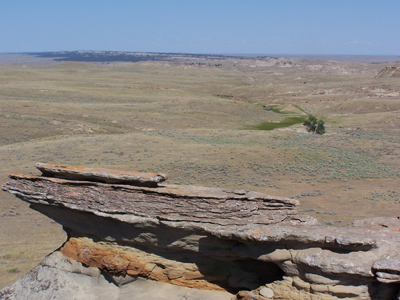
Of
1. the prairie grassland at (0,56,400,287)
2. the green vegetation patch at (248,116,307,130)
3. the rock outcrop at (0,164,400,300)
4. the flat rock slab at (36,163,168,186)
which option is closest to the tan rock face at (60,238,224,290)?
the rock outcrop at (0,164,400,300)

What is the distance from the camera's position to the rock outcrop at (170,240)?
922 cm

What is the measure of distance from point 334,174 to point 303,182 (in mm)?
3657

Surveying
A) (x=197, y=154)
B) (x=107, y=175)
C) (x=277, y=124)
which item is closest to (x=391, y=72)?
(x=277, y=124)

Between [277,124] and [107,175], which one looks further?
[277,124]

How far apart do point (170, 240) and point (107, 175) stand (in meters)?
2.81

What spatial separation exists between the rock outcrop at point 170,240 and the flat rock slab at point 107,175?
0.03 meters

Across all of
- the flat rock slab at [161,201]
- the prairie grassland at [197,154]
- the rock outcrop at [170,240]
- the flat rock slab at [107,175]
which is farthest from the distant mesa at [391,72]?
the flat rock slab at [107,175]

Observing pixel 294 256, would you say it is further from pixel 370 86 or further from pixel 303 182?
pixel 370 86

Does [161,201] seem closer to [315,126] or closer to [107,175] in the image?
[107,175]

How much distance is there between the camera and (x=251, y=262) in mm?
10445

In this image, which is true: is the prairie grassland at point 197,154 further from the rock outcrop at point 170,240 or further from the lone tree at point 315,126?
the lone tree at point 315,126

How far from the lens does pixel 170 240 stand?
10258 mm

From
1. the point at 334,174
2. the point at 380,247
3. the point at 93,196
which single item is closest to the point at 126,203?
the point at 93,196

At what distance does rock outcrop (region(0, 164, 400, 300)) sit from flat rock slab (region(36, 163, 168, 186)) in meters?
0.03
